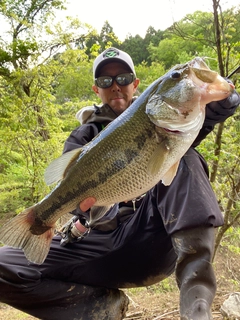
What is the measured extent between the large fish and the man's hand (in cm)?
2

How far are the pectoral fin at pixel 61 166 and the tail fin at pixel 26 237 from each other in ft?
0.78

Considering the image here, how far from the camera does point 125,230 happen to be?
2.27m

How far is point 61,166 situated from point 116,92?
1084 mm

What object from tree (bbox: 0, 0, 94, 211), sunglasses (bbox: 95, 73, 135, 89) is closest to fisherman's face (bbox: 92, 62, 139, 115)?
sunglasses (bbox: 95, 73, 135, 89)

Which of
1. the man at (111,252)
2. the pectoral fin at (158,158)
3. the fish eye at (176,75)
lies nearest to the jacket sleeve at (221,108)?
the man at (111,252)

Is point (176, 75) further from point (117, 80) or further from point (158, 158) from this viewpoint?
point (117, 80)

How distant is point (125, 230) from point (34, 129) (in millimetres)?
6021

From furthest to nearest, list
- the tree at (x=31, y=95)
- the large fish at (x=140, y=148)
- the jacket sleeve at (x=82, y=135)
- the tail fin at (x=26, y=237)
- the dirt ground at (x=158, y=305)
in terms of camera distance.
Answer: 1. the tree at (x=31, y=95)
2. the dirt ground at (x=158, y=305)
3. the jacket sleeve at (x=82, y=135)
4. the tail fin at (x=26, y=237)
5. the large fish at (x=140, y=148)

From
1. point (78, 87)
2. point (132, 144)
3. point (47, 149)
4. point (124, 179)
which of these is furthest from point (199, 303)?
point (78, 87)

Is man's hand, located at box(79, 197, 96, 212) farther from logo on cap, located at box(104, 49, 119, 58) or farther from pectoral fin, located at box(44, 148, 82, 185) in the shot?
logo on cap, located at box(104, 49, 119, 58)

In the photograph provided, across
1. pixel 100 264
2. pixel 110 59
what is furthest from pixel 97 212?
pixel 110 59

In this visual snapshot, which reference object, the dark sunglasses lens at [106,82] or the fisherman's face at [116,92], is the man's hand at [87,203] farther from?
the dark sunglasses lens at [106,82]

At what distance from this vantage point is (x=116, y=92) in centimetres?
279

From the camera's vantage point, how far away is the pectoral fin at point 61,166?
1.93 meters
